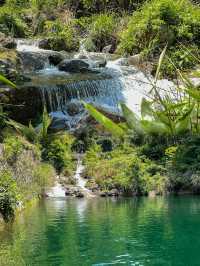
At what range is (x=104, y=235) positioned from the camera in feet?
33.1

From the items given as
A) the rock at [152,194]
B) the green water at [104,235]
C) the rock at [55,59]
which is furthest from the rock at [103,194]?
the rock at [55,59]

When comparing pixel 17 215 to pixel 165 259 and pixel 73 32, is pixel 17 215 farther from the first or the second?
pixel 73 32

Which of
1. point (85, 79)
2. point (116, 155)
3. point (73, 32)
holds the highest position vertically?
point (73, 32)

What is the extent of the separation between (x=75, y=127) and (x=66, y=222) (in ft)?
39.8

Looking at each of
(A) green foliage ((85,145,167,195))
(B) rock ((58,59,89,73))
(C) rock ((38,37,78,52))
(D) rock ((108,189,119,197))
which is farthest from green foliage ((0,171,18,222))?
(C) rock ((38,37,78,52))

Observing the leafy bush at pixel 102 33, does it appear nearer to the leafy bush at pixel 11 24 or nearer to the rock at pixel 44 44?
the rock at pixel 44 44

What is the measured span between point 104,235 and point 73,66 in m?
19.4

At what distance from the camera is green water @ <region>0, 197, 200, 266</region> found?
7789 mm

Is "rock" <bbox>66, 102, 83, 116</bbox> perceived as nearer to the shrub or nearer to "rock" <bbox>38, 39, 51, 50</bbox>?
the shrub

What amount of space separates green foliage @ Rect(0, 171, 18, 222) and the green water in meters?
0.29

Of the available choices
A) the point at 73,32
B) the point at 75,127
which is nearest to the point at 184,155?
the point at 75,127

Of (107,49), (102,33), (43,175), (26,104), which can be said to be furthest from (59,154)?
(102,33)

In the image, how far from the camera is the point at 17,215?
13.4 metres

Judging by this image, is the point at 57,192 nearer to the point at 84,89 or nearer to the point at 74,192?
the point at 74,192
